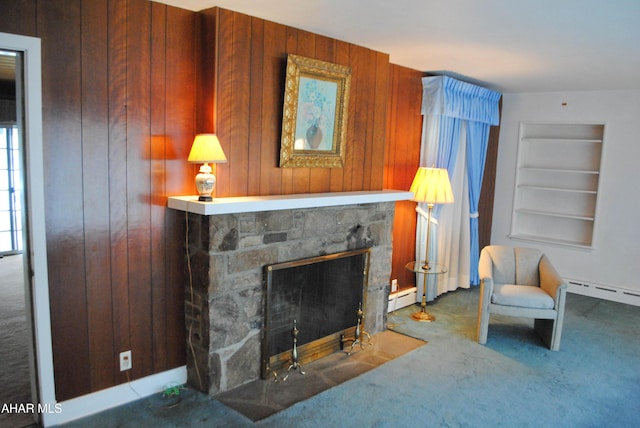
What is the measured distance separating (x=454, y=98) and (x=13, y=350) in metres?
4.38

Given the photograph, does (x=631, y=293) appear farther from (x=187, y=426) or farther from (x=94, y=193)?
(x=94, y=193)

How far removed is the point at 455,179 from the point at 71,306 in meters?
4.01

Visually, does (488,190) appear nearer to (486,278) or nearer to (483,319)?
(486,278)

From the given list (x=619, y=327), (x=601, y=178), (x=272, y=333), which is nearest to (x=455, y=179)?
(x=601, y=178)

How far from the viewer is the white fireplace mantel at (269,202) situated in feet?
9.31

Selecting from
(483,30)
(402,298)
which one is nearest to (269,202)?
(483,30)

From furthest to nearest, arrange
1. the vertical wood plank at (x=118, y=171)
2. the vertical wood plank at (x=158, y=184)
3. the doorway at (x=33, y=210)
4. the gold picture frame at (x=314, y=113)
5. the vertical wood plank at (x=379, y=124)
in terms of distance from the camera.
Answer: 1. the vertical wood plank at (x=379, y=124)
2. the gold picture frame at (x=314, y=113)
3. the vertical wood plank at (x=158, y=184)
4. the vertical wood plank at (x=118, y=171)
5. the doorway at (x=33, y=210)

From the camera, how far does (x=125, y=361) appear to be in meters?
3.00

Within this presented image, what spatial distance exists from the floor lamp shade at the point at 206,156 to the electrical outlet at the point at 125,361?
104cm

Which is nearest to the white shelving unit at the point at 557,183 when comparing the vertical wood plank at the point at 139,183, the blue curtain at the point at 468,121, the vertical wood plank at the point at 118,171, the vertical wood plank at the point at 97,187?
the blue curtain at the point at 468,121

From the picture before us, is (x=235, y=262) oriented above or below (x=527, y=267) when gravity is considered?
above

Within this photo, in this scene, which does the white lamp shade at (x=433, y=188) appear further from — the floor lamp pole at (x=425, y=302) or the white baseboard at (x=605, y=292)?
the white baseboard at (x=605, y=292)

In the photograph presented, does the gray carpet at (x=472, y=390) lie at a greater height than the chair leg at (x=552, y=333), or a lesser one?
lesser

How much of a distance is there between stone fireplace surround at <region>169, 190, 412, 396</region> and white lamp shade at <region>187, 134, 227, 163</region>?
9.7 inches
